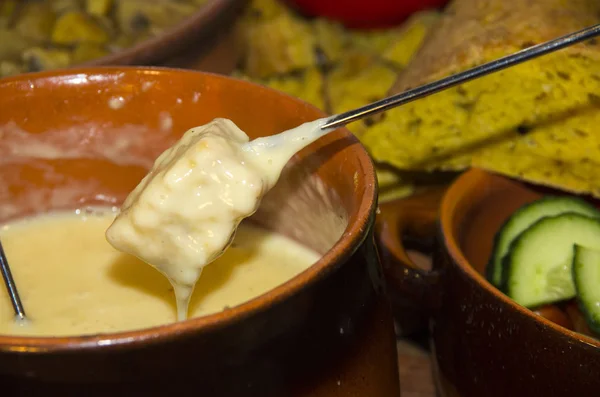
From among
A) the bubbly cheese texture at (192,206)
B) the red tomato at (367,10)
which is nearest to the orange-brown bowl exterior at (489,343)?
the bubbly cheese texture at (192,206)

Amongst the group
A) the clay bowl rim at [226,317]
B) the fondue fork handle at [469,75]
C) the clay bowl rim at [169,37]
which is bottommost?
the clay bowl rim at [169,37]

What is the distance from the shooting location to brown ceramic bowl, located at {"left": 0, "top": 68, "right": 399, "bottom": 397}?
0.46 meters

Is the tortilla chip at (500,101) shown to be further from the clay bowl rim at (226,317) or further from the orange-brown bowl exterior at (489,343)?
the clay bowl rim at (226,317)

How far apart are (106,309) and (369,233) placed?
298 mm

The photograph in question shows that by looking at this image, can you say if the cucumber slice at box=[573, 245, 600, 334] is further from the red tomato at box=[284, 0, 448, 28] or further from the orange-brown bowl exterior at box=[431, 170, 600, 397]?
the red tomato at box=[284, 0, 448, 28]

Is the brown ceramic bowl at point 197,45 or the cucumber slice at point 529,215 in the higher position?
the brown ceramic bowl at point 197,45

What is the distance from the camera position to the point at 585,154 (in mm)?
954

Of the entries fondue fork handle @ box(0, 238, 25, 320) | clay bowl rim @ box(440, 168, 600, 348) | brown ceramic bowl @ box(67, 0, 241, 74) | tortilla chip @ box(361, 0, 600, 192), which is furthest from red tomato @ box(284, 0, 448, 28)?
fondue fork handle @ box(0, 238, 25, 320)

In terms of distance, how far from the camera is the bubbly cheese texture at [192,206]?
63 centimetres

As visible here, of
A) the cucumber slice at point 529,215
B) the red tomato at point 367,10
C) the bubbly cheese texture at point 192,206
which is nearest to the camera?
the bubbly cheese texture at point 192,206

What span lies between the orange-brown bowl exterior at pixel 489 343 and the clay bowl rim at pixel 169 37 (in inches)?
19.5

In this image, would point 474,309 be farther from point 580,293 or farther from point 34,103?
point 34,103

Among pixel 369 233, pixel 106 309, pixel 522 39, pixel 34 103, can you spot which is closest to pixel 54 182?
pixel 34 103

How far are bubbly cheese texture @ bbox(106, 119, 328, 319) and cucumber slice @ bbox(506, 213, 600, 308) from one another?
0.32 m
